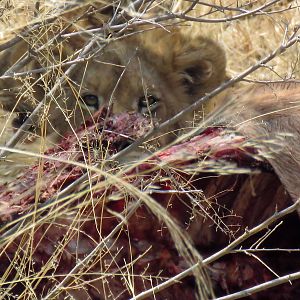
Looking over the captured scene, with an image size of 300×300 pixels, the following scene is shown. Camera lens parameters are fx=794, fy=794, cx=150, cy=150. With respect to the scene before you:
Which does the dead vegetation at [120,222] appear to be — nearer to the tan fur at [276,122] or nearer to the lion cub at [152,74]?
→ the tan fur at [276,122]

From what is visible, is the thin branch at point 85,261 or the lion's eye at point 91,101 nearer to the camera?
the thin branch at point 85,261

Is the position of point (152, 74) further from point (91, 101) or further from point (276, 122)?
point (276, 122)

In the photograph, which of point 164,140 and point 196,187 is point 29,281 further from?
point 164,140

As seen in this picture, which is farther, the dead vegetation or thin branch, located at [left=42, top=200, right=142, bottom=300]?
the dead vegetation

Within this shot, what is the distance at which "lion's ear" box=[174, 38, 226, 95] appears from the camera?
3971 millimetres

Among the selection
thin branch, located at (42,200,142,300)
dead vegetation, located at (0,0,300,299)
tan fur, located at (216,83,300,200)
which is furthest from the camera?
tan fur, located at (216,83,300,200)

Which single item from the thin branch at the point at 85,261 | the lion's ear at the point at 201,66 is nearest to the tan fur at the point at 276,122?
the thin branch at the point at 85,261

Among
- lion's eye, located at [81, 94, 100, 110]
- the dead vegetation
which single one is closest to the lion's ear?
lion's eye, located at [81, 94, 100, 110]

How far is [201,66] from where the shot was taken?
4.02 m

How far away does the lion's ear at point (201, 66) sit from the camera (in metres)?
3.97

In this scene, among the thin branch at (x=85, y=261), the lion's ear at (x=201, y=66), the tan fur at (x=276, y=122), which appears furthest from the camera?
the lion's ear at (x=201, y=66)

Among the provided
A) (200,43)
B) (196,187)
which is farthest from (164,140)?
(196,187)

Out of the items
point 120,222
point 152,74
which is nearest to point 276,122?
point 120,222

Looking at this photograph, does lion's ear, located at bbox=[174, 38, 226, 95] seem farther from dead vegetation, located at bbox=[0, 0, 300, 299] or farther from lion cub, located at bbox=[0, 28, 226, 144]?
dead vegetation, located at bbox=[0, 0, 300, 299]
